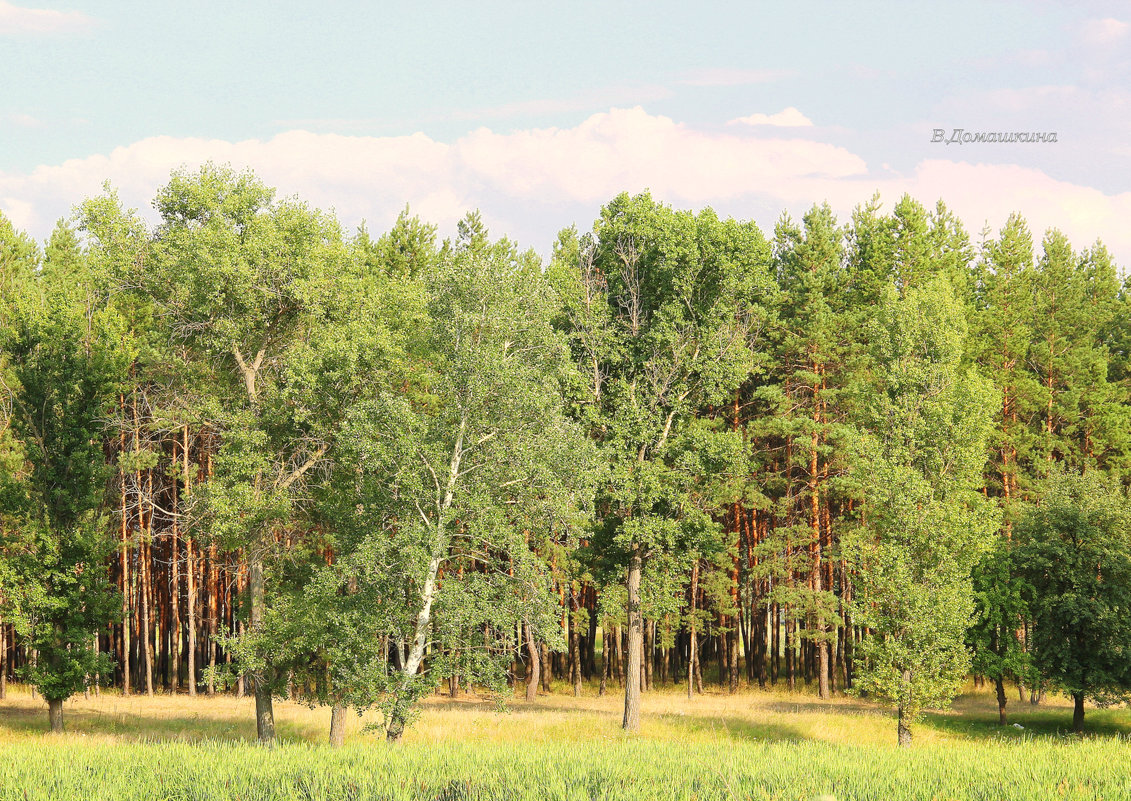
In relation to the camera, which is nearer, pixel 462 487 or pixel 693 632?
pixel 462 487

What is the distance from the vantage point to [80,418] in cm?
3250

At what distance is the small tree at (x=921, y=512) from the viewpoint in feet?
96.6

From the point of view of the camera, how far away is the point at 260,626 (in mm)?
27156

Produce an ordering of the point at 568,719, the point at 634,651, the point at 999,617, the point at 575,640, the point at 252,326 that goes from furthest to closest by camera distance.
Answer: the point at 575,640 → the point at 999,617 → the point at 568,719 → the point at 634,651 → the point at 252,326

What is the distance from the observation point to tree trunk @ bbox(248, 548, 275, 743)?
1072 inches

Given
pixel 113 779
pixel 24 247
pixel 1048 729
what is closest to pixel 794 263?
pixel 1048 729

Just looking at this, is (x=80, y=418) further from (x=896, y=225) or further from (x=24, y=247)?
(x=896, y=225)

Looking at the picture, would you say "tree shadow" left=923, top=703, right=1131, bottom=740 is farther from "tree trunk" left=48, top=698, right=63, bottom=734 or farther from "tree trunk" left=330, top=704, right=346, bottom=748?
"tree trunk" left=48, top=698, right=63, bottom=734

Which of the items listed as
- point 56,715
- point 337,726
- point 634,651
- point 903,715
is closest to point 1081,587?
point 903,715

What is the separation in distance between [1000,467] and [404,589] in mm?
33201

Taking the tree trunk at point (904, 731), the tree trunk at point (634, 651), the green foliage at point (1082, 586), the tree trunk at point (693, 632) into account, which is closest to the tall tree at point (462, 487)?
the tree trunk at point (634, 651)

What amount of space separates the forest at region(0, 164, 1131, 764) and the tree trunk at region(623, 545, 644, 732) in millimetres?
102

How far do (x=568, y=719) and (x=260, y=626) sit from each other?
1324 cm

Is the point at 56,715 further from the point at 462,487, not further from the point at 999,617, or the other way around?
the point at 999,617
